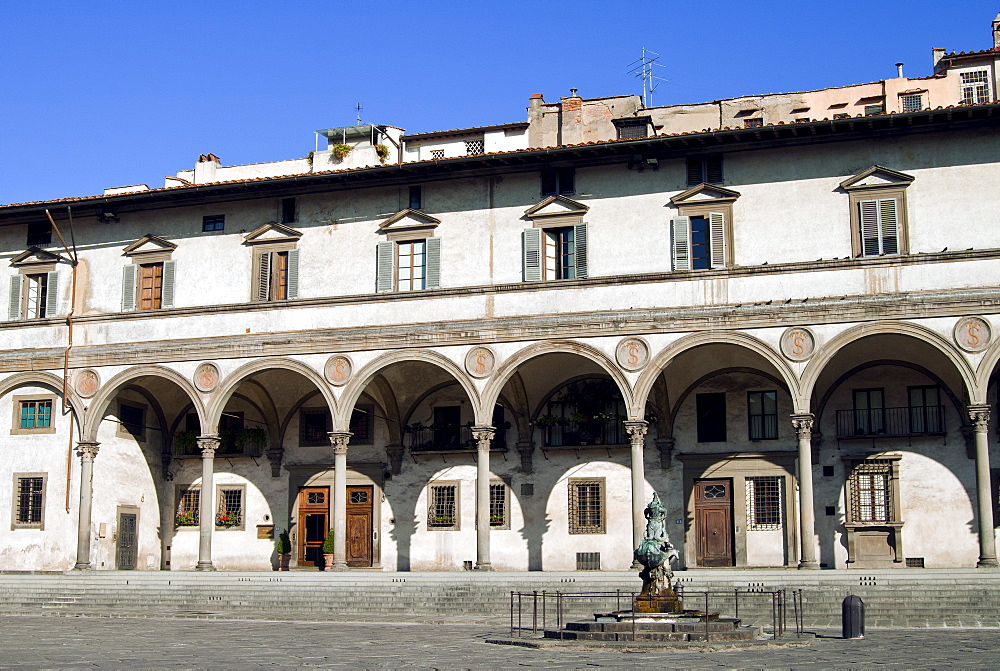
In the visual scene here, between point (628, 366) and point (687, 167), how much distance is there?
5.00 m

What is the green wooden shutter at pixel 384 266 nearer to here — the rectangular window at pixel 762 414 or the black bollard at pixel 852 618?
the rectangular window at pixel 762 414

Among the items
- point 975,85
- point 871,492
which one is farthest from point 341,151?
point 871,492

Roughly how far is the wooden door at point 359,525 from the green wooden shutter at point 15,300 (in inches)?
392

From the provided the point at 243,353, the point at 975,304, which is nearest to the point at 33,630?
the point at 243,353

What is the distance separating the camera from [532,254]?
99.8ft

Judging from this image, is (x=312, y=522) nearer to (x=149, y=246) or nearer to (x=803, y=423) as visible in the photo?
(x=149, y=246)

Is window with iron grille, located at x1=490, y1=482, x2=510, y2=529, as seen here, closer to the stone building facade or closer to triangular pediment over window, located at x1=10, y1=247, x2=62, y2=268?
the stone building facade

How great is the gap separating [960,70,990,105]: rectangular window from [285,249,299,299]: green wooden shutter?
79.5 ft

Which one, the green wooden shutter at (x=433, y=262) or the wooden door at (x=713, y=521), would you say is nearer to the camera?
the wooden door at (x=713, y=521)

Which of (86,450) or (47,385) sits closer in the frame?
(86,450)

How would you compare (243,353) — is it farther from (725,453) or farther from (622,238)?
(725,453)

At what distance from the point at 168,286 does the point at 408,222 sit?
6.59 metres

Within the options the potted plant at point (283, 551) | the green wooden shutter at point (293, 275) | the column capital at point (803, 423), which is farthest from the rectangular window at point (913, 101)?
the potted plant at point (283, 551)

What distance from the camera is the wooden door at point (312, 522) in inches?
1325
